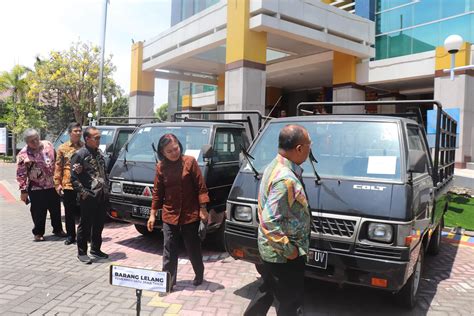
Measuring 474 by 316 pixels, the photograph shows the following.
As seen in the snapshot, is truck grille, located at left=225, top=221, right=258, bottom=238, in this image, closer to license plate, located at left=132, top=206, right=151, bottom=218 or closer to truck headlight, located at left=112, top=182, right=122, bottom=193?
license plate, located at left=132, top=206, right=151, bottom=218

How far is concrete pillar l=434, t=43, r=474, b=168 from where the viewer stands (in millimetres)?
15844

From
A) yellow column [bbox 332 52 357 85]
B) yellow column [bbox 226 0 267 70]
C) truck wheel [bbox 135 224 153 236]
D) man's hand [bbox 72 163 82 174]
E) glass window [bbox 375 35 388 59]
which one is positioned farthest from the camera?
glass window [bbox 375 35 388 59]

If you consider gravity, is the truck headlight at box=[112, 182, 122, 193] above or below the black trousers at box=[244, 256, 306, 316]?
above

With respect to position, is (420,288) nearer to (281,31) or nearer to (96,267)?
(96,267)

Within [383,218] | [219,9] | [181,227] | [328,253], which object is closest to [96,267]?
[181,227]

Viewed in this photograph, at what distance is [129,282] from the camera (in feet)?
9.52

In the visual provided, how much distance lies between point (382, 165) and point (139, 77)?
70.1 feet

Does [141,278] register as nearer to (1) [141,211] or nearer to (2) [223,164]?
(1) [141,211]

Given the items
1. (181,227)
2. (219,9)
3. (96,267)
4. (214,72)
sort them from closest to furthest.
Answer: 1. (181,227)
2. (96,267)
3. (219,9)
4. (214,72)

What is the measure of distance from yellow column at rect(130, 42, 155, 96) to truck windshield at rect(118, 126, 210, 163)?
17478mm

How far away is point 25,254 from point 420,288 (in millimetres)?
5244

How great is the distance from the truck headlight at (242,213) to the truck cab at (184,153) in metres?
1.25

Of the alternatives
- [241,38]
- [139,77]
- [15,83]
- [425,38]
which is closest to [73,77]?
[15,83]

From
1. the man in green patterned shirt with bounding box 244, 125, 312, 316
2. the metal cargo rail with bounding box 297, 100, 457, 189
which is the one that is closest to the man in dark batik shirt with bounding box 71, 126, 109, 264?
the metal cargo rail with bounding box 297, 100, 457, 189
